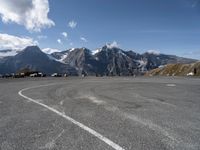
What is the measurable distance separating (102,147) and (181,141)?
1765mm

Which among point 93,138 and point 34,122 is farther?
point 34,122

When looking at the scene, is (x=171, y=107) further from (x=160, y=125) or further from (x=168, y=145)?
(x=168, y=145)

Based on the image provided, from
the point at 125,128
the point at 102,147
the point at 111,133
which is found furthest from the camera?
the point at 125,128

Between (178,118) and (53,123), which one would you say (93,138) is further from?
(178,118)

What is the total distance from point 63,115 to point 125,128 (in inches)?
103

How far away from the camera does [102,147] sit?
5023mm

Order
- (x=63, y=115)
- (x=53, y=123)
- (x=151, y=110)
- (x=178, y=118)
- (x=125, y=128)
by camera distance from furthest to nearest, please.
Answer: (x=151, y=110) < (x=63, y=115) < (x=178, y=118) < (x=53, y=123) < (x=125, y=128)

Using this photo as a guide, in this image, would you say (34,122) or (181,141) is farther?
(34,122)

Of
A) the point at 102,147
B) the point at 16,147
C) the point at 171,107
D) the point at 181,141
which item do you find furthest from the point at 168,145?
the point at 171,107

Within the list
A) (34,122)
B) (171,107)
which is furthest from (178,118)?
(34,122)

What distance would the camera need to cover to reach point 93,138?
5625 millimetres

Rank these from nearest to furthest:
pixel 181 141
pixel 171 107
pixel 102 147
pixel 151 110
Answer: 1. pixel 102 147
2. pixel 181 141
3. pixel 151 110
4. pixel 171 107

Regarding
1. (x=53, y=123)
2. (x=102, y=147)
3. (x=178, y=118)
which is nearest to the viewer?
(x=102, y=147)

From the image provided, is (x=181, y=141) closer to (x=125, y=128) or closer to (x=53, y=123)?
(x=125, y=128)
